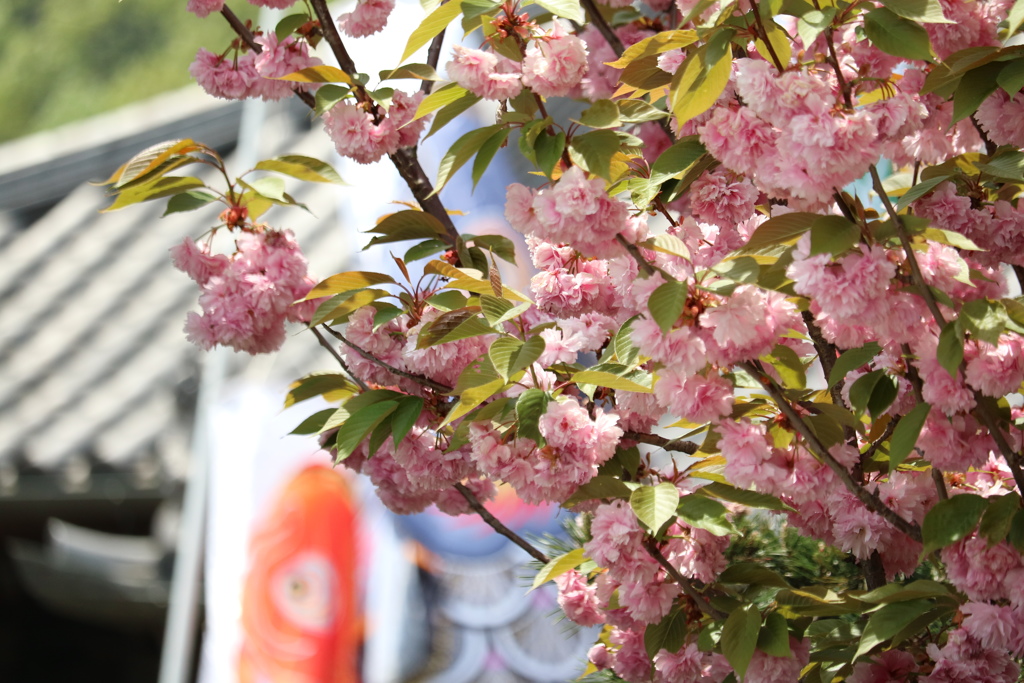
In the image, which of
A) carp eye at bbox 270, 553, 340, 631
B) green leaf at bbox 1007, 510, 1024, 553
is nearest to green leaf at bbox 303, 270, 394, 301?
green leaf at bbox 1007, 510, 1024, 553

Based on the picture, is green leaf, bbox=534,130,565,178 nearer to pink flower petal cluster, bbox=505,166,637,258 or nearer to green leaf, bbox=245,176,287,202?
pink flower petal cluster, bbox=505,166,637,258

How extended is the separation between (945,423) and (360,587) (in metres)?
1.39

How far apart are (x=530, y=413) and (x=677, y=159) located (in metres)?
0.18

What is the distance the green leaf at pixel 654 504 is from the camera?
533mm

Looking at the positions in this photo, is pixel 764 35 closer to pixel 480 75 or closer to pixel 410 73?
pixel 480 75

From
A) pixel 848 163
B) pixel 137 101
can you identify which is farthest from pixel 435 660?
pixel 137 101

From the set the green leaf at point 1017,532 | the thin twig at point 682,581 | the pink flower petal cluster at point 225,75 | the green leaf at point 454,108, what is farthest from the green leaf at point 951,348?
the pink flower petal cluster at point 225,75

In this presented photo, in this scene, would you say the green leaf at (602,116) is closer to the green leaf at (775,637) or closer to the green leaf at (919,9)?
the green leaf at (919,9)

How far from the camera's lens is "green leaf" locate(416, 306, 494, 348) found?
0.59 m

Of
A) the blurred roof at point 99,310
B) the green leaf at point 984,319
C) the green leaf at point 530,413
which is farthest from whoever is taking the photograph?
the blurred roof at point 99,310

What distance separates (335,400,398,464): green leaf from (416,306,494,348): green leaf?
0.06 m

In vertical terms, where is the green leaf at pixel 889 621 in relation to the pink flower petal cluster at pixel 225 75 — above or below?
below

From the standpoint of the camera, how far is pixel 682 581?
0.60 m

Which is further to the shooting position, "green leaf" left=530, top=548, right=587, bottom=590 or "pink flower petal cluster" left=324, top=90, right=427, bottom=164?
"pink flower petal cluster" left=324, top=90, right=427, bottom=164
